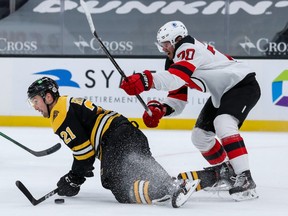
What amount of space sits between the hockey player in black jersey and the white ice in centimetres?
8

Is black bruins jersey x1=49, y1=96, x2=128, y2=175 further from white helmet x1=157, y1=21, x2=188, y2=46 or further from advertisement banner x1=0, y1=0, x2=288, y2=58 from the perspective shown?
advertisement banner x1=0, y1=0, x2=288, y2=58

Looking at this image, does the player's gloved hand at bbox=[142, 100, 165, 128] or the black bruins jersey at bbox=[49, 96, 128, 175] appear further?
the player's gloved hand at bbox=[142, 100, 165, 128]

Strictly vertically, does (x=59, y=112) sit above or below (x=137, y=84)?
below

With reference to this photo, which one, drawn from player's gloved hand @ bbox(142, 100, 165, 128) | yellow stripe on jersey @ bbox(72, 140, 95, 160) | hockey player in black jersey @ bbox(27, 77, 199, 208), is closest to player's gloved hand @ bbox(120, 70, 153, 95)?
hockey player in black jersey @ bbox(27, 77, 199, 208)

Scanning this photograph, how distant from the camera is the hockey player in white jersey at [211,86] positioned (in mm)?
3666

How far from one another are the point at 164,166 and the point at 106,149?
1516 mm

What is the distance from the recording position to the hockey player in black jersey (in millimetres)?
3529

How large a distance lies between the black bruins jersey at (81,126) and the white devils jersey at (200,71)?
0.97ft

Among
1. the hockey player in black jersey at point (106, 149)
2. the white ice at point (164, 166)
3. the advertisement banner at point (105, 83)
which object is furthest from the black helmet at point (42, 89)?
the advertisement banner at point (105, 83)

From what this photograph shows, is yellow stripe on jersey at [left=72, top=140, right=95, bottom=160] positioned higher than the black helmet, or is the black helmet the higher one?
the black helmet

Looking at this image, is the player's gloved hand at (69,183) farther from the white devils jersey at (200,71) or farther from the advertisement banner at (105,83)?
the advertisement banner at (105,83)

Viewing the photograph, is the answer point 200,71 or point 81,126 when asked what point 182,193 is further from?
point 200,71

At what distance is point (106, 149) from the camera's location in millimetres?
3609

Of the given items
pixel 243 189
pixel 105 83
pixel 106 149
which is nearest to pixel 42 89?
pixel 106 149
